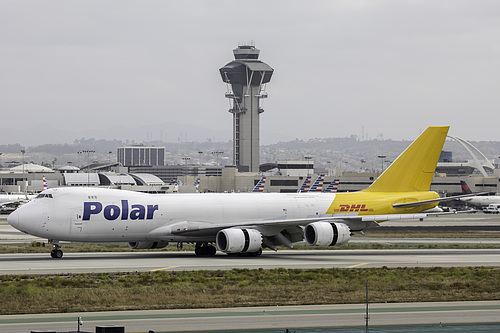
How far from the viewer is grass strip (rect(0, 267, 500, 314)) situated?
27.1m

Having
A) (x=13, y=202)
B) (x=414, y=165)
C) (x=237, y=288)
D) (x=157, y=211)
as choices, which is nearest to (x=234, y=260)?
(x=157, y=211)

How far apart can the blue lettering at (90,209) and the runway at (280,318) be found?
774 inches

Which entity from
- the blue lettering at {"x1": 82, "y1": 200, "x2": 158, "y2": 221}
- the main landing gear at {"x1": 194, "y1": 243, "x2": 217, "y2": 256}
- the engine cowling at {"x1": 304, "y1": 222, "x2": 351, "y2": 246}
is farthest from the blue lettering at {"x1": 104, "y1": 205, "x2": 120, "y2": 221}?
the engine cowling at {"x1": 304, "y1": 222, "x2": 351, "y2": 246}

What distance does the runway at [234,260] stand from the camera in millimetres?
38875

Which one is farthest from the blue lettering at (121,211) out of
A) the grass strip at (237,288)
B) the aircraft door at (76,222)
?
the grass strip at (237,288)

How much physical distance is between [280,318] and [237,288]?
704 centimetres

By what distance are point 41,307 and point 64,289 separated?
13.2ft

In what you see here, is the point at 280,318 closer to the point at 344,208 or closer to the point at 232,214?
the point at 232,214

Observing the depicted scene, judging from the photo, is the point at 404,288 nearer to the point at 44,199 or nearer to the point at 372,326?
the point at 372,326

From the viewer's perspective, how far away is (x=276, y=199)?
50125 mm

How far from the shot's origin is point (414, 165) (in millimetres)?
52469

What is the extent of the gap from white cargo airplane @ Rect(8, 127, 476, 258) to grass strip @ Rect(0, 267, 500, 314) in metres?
8.66

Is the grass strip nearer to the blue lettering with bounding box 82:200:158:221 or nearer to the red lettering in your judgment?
the blue lettering with bounding box 82:200:158:221

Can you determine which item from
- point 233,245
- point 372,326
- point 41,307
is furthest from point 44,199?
point 372,326
